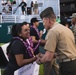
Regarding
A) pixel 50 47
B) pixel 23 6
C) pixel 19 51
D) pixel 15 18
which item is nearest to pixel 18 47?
pixel 19 51

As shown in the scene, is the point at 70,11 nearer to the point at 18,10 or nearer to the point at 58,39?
the point at 18,10

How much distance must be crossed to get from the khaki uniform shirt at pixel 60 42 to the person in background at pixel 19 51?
48 cm

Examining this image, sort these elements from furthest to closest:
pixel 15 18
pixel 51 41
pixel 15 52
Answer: pixel 15 18 → pixel 15 52 → pixel 51 41

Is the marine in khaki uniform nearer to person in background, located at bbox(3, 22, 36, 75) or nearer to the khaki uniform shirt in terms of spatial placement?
the khaki uniform shirt

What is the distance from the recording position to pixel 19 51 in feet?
14.5

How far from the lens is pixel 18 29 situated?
4.70 meters

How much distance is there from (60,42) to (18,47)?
2.14 ft

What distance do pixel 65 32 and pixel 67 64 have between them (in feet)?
1.53

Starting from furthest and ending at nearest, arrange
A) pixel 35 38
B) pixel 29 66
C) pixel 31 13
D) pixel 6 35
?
pixel 31 13 → pixel 6 35 → pixel 35 38 → pixel 29 66

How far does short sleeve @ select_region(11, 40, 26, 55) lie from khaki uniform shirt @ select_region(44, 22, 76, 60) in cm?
46

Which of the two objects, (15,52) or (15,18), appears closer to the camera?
(15,52)

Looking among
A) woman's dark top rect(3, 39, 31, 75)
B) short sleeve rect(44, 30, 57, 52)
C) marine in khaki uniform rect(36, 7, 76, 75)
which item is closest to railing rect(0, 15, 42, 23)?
woman's dark top rect(3, 39, 31, 75)

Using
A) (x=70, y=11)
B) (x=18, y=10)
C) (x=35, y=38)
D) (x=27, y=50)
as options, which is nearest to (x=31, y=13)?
(x=18, y=10)

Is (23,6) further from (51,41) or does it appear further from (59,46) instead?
Answer: (51,41)
